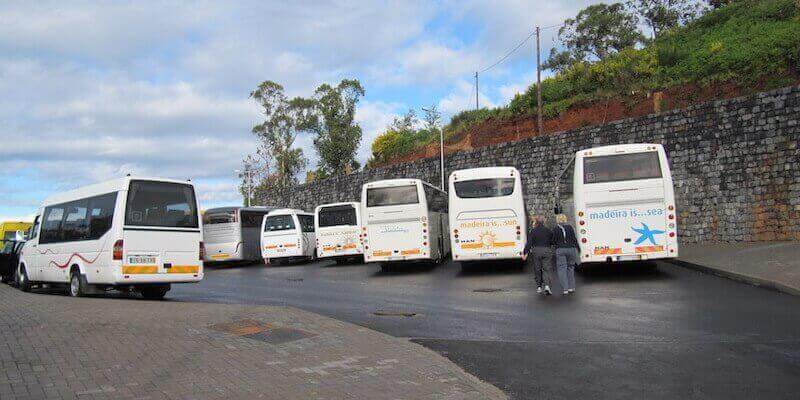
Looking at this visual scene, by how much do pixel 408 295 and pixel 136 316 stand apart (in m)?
6.08

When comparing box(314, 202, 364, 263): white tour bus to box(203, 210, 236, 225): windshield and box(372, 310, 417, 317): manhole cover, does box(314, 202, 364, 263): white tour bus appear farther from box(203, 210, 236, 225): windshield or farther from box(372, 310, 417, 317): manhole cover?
box(372, 310, 417, 317): manhole cover

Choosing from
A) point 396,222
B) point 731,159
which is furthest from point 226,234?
point 731,159

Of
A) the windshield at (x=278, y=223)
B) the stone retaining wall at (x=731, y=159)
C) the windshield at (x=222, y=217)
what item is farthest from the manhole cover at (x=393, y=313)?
the windshield at (x=222, y=217)

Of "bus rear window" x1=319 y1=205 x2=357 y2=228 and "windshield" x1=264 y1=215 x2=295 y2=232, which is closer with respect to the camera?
"bus rear window" x1=319 y1=205 x2=357 y2=228

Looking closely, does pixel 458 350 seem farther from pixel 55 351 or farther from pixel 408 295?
pixel 408 295

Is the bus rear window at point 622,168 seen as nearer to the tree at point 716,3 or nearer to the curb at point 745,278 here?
the curb at point 745,278

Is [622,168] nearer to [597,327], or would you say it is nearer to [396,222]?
[597,327]

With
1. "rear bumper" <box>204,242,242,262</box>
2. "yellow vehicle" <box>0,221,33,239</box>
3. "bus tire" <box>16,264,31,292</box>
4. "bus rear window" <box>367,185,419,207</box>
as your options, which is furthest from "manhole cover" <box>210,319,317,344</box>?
"yellow vehicle" <box>0,221,33,239</box>

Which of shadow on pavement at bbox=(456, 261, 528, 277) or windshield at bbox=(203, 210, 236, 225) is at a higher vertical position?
windshield at bbox=(203, 210, 236, 225)

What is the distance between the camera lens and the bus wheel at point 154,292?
1511cm

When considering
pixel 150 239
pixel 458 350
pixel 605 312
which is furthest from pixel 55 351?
pixel 605 312

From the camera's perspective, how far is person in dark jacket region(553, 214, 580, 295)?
1355 centimetres

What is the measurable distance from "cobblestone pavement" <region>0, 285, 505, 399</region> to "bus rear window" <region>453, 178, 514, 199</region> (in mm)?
9481

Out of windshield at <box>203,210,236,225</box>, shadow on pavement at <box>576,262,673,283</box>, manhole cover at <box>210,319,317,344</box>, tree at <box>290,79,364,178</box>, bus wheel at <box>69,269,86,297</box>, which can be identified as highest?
tree at <box>290,79,364,178</box>
